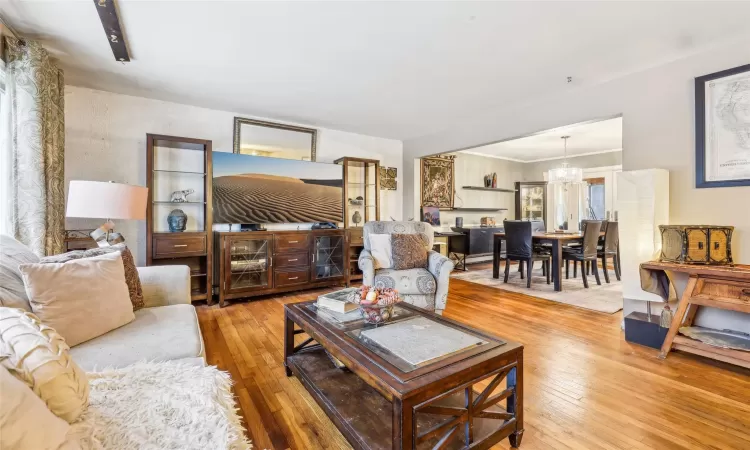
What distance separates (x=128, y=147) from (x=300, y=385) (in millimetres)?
3234

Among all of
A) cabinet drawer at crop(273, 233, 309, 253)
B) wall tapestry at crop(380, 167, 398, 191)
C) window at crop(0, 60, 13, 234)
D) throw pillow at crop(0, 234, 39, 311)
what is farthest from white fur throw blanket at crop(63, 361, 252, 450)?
wall tapestry at crop(380, 167, 398, 191)

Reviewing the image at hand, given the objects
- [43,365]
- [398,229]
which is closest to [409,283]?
[398,229]

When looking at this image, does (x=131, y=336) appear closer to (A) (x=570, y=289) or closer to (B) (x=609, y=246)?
(A) (x=570, y=289)

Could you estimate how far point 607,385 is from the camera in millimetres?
1908

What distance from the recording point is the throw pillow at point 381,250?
127 inches

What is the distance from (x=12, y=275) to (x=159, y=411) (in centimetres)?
107

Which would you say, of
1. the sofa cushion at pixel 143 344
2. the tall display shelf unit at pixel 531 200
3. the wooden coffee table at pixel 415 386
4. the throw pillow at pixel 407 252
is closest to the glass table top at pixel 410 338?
the wooden coffee table at pixel 415 386

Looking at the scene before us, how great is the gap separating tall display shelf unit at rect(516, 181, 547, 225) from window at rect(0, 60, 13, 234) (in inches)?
308

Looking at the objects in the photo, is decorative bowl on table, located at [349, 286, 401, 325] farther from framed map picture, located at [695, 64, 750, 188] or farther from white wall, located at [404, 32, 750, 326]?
framed map picture, located at [695, 64, 750, 188]

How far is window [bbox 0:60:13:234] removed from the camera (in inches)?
85.4

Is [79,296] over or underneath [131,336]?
over

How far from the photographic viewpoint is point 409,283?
293cm

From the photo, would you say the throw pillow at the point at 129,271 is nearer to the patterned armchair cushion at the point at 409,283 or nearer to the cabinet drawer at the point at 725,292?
the patterned armchair cushion at the point at 409,283

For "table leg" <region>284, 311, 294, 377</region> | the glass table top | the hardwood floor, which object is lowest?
the hardwood floor
